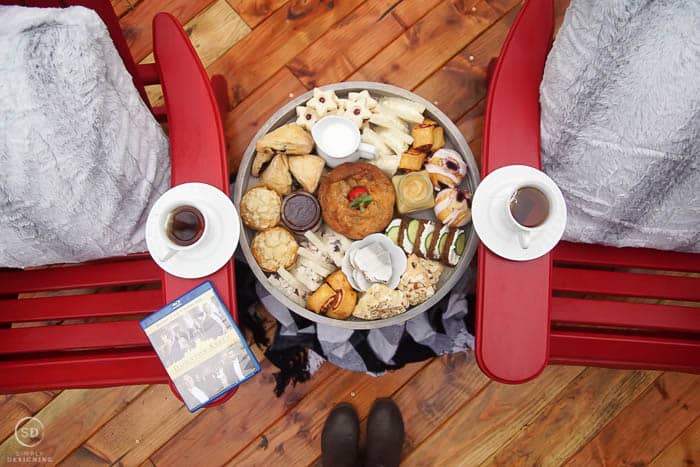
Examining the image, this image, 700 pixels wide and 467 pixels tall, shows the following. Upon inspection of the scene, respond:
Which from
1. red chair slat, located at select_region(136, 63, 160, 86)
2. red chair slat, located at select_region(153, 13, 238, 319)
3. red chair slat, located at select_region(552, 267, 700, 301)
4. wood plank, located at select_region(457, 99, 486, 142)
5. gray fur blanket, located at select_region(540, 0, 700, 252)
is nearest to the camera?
gray fur blanket, located at select_region(540, 0, 700, 252)

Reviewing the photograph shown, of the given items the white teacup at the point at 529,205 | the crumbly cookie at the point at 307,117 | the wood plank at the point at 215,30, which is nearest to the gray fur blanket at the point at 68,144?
the crumbly cookie at the point at 307,117

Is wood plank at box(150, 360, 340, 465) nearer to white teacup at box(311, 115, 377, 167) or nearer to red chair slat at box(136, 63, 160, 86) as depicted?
white teacup at box(311, 115, 377, 167)

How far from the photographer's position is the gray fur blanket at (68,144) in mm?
886

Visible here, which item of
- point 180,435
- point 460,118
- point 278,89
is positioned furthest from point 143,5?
point 180,435

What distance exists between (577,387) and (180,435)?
1.20m

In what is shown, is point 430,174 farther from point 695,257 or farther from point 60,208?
point 60,208

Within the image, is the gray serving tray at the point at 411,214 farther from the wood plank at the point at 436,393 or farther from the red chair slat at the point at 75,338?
the wood plank at the point at 436,393

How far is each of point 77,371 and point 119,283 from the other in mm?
200

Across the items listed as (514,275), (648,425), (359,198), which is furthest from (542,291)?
(648,425)

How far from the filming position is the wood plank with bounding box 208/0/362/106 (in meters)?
1.58

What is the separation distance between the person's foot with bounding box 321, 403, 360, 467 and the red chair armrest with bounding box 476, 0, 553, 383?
0.64 meters

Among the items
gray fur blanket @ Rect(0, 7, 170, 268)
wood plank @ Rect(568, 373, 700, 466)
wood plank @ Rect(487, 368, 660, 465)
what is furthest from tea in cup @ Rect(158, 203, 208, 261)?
wood plank @ Rect(568, 373, 700, 466)

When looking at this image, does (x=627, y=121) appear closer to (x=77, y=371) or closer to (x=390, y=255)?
(x=390, y=255)

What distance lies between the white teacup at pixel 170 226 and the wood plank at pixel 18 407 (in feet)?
2.91
